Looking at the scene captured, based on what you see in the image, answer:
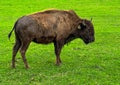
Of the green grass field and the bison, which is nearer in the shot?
the green grass field

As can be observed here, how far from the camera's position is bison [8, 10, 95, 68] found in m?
10.2

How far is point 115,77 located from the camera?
9586 millimetres

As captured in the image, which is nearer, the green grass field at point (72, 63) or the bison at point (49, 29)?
the green grass field at point (72, 63)

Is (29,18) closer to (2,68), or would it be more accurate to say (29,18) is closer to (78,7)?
(2,68)

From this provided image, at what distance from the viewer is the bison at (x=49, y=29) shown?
10.2m

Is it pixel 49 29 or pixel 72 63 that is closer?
Answer: pixel 49 29

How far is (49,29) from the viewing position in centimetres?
1055

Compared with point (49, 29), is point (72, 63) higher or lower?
lower

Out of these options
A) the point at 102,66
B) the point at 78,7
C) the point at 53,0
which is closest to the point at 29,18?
the point at 102,66

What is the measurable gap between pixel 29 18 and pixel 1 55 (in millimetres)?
2500

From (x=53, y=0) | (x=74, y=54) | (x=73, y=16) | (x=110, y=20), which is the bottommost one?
(x=53, y=0)

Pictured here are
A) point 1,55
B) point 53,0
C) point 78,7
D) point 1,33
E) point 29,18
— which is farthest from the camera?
point 53,0

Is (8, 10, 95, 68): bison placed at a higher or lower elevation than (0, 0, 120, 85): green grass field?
higher

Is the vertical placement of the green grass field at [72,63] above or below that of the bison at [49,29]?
below
